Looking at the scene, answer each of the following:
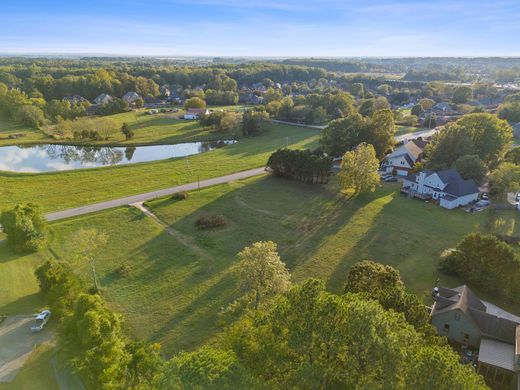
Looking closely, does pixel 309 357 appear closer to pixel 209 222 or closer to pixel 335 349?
pixel 335 349

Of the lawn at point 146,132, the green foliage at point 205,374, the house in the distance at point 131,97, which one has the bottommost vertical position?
the lawn at point 146,132

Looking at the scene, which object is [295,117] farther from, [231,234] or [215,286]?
[215,286]

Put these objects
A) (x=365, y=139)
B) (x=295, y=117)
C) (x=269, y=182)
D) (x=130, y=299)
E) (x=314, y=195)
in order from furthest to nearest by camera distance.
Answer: (x=295, y=117) → (x=365, y=139) → (x=269, y=182) → (x=314, y=195) → (x=130, y=299)

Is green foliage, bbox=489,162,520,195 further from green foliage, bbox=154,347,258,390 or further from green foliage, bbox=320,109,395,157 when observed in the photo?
green foliage, bbox=154,347,258,390

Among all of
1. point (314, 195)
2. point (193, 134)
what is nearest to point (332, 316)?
point (314, 195)

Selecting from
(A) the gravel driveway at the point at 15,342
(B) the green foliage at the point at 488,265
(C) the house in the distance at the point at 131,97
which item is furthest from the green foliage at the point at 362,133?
(C) the house in the distance at the point at 131,97

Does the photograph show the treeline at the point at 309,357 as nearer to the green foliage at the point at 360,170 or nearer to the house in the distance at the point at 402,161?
the green foliage at the point at 360,170
